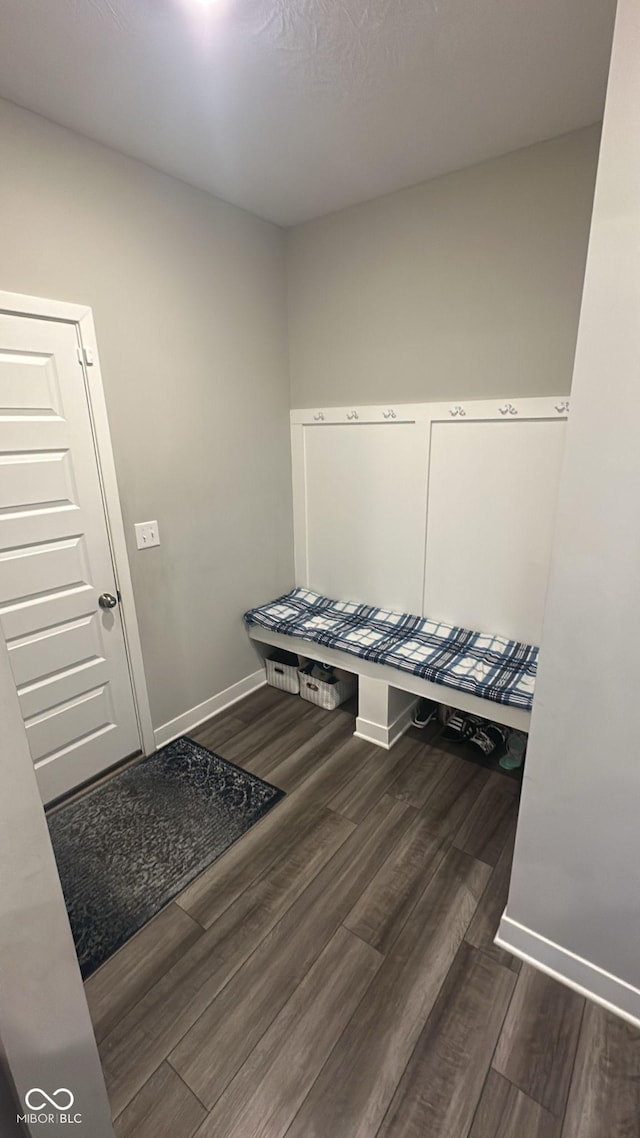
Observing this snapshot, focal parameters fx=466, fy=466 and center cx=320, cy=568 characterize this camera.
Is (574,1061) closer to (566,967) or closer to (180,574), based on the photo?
(566,967)

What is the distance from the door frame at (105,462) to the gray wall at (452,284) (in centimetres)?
125

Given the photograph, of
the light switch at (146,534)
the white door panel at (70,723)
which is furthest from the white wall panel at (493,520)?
the white door panel at (70,723)

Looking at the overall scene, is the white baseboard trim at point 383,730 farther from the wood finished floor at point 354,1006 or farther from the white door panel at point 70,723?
the white door panel at point 70,723

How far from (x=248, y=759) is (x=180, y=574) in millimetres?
992

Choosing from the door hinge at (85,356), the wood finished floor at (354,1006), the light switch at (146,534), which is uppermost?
the door hinge at (85,356)

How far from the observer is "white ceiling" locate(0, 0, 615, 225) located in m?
1.25

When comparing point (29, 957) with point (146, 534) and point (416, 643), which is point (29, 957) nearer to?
point (146, 534)

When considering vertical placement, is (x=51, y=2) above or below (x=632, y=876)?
above

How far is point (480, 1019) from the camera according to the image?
1.28 metres

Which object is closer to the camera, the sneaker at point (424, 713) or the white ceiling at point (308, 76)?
the white ceiling at point (308, 76)

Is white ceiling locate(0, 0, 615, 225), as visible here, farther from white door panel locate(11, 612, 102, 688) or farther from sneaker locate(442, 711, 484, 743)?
sneaker locate(442, 711, 484, 743)

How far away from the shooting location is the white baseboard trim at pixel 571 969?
1.28 m

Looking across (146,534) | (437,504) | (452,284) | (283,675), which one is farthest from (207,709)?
(452,284)

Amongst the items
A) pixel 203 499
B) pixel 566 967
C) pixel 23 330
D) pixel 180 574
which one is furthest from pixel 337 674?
pixel 23 330
